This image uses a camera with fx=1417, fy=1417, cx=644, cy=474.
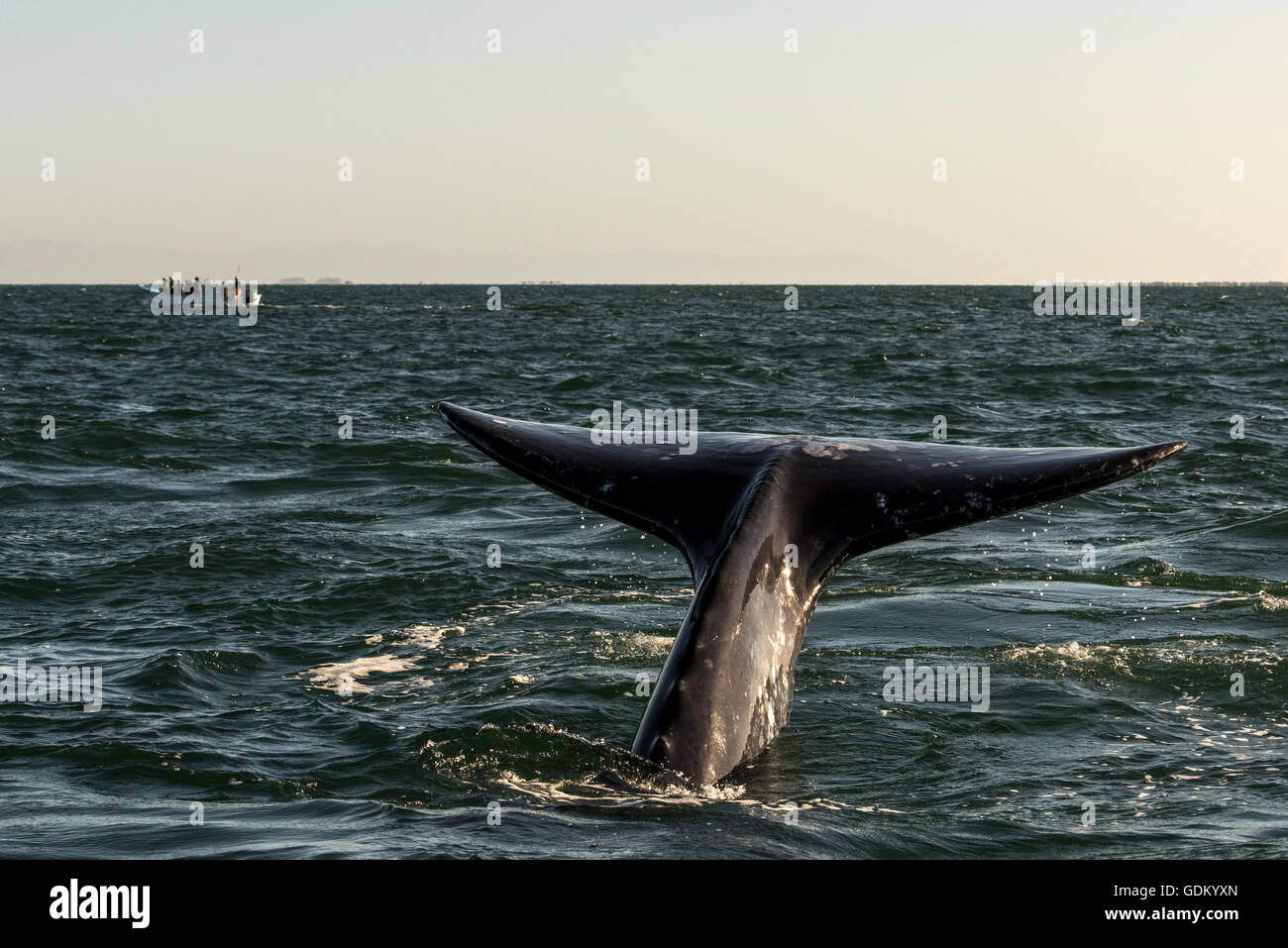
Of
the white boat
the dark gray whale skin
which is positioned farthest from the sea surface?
the white boat

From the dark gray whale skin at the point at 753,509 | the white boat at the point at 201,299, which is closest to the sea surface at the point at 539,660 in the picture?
the dark gray whale skin at the point at 753,509

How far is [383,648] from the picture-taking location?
859 cm

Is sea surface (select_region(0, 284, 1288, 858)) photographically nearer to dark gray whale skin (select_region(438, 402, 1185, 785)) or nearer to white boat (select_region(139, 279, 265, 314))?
dark gray whale skin (select_region(438, 402, 1185, 785))

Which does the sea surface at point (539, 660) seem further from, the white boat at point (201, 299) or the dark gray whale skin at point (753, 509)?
the white boat at point (201, 299)

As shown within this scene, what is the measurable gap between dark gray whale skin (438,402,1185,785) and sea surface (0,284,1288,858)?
27 cm

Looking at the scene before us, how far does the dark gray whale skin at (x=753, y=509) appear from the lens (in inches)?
196

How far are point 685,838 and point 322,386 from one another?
2469 cm

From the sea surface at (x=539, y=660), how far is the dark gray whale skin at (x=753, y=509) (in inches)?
10.6

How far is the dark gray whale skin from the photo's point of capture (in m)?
4.97

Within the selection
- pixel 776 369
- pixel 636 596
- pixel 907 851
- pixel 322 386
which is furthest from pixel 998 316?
pixel 907 851

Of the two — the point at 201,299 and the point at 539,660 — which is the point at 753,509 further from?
the point at 201,299

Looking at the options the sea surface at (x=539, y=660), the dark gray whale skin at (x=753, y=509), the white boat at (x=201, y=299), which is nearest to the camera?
the dark gray whale skin at (x=753, y=509)

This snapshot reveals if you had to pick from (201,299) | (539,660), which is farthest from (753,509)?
(201,299)

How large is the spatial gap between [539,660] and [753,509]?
115 inches
